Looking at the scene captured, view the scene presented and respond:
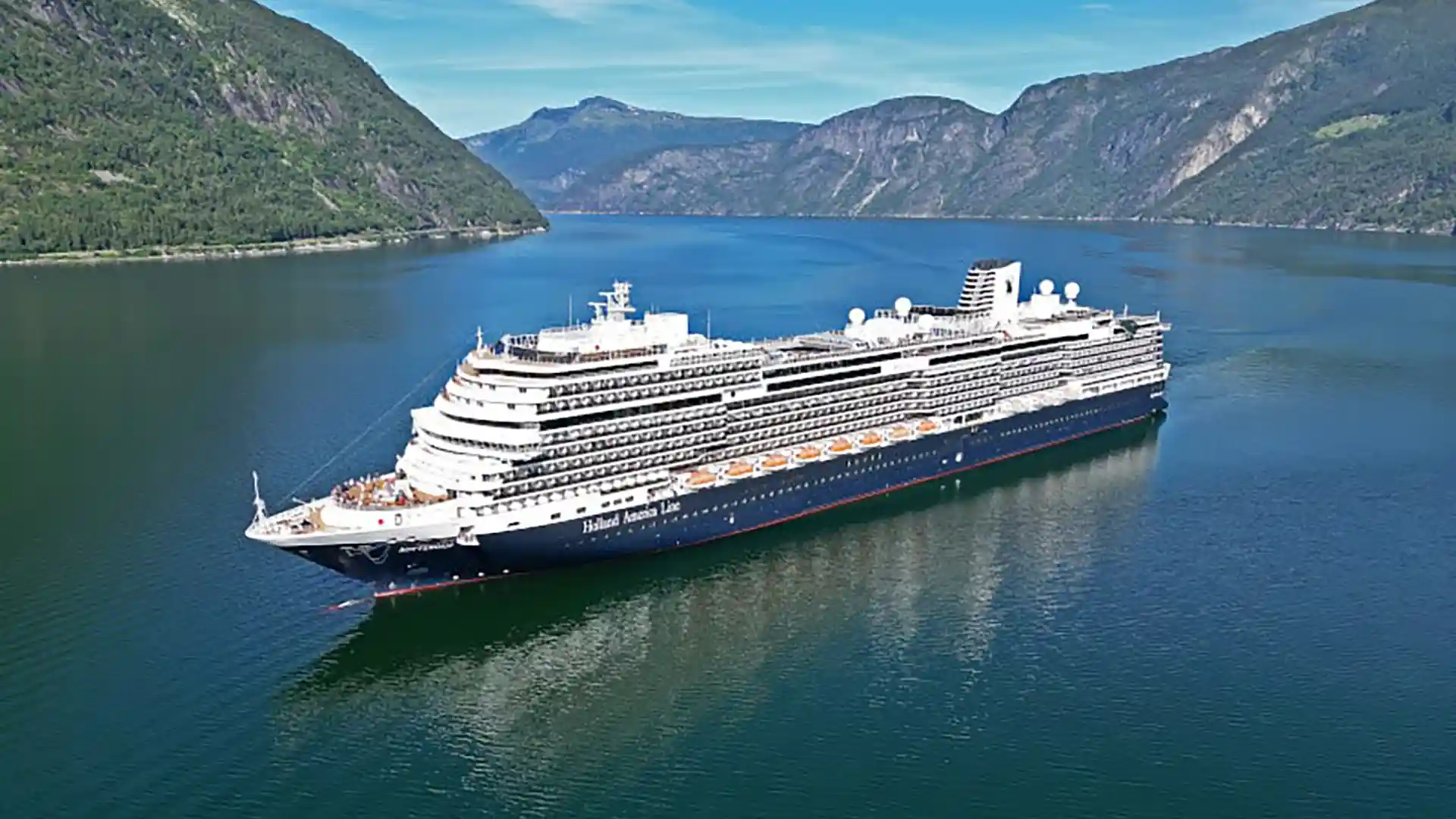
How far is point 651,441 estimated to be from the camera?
45.2 metres

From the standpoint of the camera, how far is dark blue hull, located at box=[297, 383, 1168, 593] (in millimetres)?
40281

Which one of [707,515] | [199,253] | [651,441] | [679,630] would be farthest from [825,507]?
[199,253]

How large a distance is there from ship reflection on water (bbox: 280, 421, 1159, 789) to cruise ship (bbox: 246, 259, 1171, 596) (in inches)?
66.5

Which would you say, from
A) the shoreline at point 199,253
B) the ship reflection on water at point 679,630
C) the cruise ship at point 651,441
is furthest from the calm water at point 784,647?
the shoreline at point 199,253

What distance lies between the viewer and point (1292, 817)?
29516 millimetres

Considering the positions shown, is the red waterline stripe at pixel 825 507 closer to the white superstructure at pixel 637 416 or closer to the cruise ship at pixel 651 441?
the cruise ship at pixel 651 441

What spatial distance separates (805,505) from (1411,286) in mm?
132184

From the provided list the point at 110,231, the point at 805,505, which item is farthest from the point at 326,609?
the point at 110,231

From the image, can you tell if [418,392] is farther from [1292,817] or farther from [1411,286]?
[1411,286]

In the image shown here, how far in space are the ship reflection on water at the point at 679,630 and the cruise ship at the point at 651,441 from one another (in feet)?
5.54

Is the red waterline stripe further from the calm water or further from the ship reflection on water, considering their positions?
the calm water

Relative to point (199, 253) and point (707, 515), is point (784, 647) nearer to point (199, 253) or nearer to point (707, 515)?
point (707, 515)

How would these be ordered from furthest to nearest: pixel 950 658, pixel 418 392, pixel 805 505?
pixel 418 392, pixel 805 505, pixel 950 658

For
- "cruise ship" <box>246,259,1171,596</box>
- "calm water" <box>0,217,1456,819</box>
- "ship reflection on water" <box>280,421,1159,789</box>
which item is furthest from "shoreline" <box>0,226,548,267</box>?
"ship reflection on water" <box>280,421,1159,789</box>
